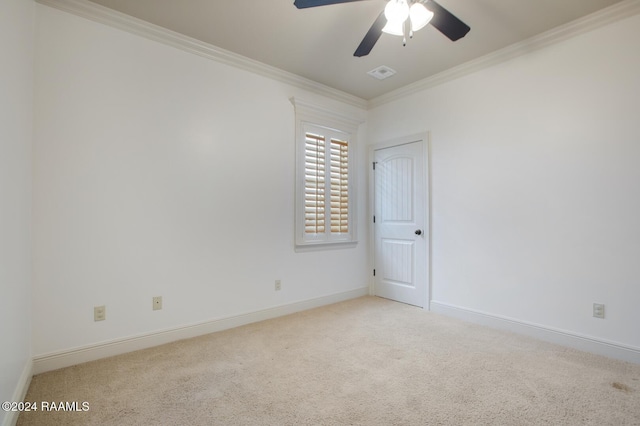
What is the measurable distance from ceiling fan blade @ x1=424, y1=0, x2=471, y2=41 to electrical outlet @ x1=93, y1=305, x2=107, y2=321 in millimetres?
3154

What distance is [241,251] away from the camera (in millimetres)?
3199

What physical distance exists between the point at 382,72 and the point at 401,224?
1.82 metres

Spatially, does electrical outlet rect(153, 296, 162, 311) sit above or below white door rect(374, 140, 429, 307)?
below

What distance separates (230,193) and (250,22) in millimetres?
1528

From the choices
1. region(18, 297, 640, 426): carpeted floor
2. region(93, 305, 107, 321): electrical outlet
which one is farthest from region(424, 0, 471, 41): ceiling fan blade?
region(93, 305, 107, 321): electrical outlet

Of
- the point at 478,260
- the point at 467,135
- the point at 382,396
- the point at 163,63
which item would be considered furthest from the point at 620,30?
the point at 163,63

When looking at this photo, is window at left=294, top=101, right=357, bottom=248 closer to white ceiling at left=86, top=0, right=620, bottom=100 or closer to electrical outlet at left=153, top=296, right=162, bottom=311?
white ceiling at left=86, top=0, right=620, bottom=100

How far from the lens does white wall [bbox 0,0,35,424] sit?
156 centimetres

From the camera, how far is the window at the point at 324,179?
3.66 meters

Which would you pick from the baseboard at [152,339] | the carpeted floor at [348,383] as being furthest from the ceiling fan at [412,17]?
the baseboard at [152,339]

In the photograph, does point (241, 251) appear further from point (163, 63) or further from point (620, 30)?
point (620, 30)

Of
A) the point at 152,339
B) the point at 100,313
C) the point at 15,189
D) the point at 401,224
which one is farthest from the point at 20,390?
the point at 401,224

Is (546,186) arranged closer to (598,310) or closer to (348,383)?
(598,310)

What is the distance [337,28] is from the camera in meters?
2.66
